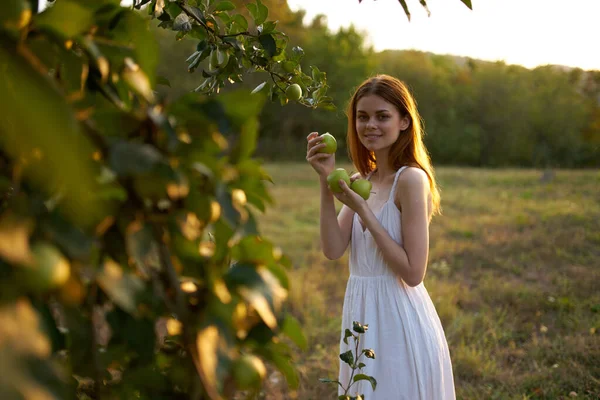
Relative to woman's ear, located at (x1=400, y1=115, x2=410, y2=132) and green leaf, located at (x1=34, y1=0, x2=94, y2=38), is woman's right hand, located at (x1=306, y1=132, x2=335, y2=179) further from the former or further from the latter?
green leaf, located at (x1=34, y1=0, x2=94, y2=38)

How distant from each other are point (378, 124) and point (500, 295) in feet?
10.2

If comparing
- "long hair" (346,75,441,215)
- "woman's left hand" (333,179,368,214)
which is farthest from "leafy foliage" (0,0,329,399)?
"long hair" (346,75,441,215)

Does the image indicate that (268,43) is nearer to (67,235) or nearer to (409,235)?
(409,235)

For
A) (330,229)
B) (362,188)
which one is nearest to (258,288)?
(362,188)

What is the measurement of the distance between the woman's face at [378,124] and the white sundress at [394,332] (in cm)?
15

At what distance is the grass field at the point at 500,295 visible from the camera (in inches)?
116

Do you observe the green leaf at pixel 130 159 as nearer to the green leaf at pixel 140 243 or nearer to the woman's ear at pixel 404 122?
the green leaf at pixel 140 243

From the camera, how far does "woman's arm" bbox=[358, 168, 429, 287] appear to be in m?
1.67

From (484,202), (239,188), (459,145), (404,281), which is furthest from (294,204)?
(459,145)

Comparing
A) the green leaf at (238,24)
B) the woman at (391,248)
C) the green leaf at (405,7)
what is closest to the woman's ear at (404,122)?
the woman at (391,248)

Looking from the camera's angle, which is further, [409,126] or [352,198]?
[409,126]

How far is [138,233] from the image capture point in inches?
15.6

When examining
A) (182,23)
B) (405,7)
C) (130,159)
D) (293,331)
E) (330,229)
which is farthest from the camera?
(330,229)

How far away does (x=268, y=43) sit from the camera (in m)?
1.27
